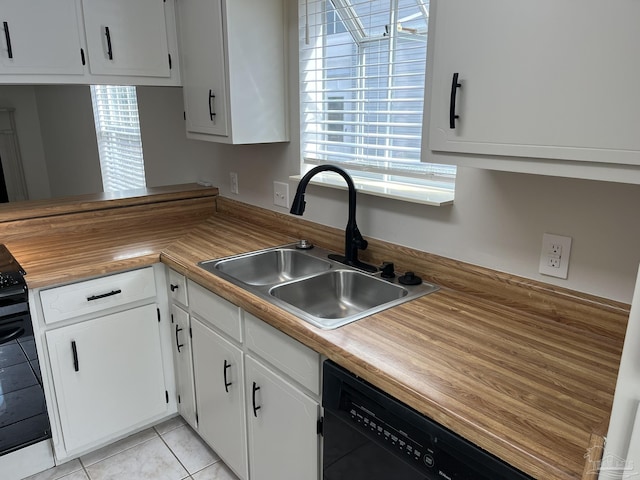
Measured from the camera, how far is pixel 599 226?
4.11 feet

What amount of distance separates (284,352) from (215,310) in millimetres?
431

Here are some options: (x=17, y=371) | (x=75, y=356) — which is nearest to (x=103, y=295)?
(x=75, y=356)

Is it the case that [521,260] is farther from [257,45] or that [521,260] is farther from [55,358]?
[55,358]

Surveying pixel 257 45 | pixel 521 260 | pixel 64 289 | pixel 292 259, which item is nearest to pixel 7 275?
pixel 64 289

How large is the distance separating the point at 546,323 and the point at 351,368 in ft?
1.98

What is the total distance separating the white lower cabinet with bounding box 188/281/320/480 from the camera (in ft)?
4.64

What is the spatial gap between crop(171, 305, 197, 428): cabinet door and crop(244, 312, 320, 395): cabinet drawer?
54 centimetres

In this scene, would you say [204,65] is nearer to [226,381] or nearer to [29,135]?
[226,381]

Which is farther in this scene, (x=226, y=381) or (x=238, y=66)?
(x=238, y=66)

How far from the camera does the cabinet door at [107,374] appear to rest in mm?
1902

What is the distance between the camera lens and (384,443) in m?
1.13

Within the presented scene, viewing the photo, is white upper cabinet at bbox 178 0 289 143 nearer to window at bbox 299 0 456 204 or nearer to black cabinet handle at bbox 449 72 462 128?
window at bbox 299 0 456 204

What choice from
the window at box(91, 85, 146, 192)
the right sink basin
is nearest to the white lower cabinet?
the right sink basin

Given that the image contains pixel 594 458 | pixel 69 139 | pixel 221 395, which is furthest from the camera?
pixel 69 139
